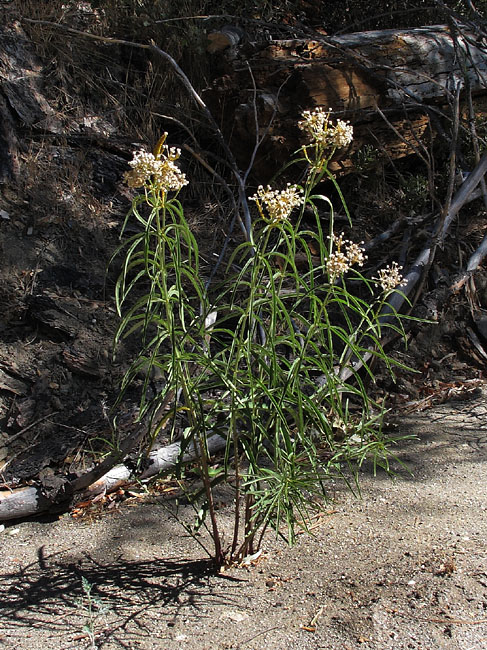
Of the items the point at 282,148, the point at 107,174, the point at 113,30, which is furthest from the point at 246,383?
the point at 113,30

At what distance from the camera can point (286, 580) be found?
2463 millimetres

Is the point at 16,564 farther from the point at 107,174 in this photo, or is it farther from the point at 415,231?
the point at 415,231

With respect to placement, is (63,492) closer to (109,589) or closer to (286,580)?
(109,589)

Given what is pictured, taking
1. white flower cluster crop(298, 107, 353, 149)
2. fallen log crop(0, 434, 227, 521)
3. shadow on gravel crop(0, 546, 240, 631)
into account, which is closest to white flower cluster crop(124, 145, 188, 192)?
white flower cluster crop(298, 107, 353, 149)

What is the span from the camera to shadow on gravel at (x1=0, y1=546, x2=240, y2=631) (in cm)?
235

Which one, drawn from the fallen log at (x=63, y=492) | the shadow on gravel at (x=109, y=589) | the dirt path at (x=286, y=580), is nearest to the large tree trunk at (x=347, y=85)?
the fallen log at (x=63, y=492)

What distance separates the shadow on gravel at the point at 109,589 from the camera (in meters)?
2.35

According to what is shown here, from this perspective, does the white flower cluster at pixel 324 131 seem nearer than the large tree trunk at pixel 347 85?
Yes

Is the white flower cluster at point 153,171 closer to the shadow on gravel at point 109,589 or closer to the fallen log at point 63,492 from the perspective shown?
the shadow on gravel at point 109,589

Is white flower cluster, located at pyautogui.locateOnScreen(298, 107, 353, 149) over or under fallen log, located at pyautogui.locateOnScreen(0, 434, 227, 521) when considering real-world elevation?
A: over

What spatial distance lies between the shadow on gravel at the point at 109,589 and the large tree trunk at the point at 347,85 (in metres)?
3.08

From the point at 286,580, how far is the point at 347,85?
3.67 meters

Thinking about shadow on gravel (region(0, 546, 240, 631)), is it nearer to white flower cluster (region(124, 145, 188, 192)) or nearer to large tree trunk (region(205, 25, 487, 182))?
white flower cluster (region(124, 145, 188, 192))

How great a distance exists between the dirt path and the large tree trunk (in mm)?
2785
